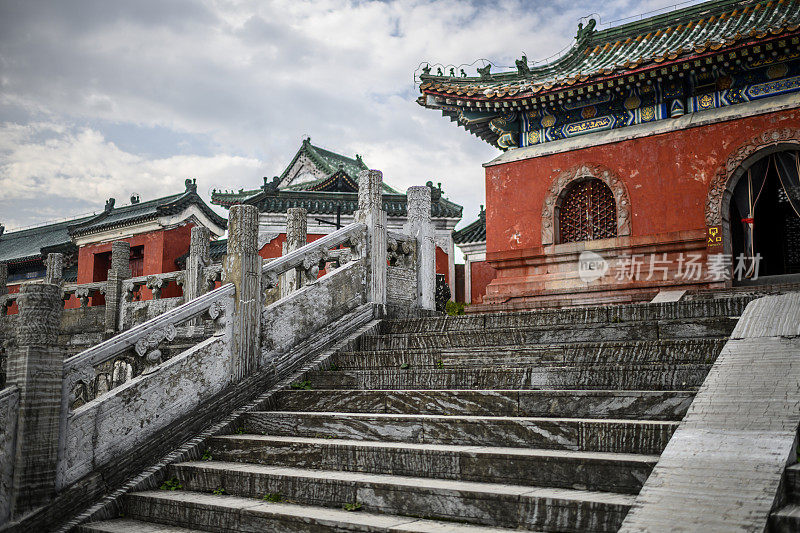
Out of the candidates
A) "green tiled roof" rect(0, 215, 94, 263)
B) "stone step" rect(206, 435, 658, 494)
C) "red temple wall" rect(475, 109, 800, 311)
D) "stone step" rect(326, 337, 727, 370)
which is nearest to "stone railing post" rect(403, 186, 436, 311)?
"stone step" rect(326, 337, 727, 370)

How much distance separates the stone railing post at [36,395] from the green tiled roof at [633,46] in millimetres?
8493

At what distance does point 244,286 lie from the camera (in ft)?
17.7

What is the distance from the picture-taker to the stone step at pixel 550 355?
4.08m

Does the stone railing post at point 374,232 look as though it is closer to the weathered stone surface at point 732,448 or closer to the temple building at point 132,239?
the weathered stone surface at point 732,448

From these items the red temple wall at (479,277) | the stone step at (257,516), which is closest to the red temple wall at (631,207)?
the stone step at (257,516)

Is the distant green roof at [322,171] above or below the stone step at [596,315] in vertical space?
above

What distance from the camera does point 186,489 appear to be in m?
4.28

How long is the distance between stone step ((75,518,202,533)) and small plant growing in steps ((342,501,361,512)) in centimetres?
92

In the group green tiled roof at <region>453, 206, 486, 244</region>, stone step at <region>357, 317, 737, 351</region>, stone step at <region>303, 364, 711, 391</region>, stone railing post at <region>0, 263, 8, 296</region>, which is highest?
green tiled roof at <region>453, 206, 486, 244</region>

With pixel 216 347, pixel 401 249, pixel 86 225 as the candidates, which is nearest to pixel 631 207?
pixel 401 249

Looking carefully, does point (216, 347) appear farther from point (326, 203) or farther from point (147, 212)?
point (147, 212)

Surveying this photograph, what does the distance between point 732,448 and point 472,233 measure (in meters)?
17.9

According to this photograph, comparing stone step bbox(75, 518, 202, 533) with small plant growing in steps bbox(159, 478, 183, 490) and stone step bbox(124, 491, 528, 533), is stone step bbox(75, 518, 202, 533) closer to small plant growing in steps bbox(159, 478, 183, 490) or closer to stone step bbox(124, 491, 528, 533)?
stone step bbox(124, 491, 528, 533)

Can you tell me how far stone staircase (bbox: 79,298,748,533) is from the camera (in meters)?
3.12
